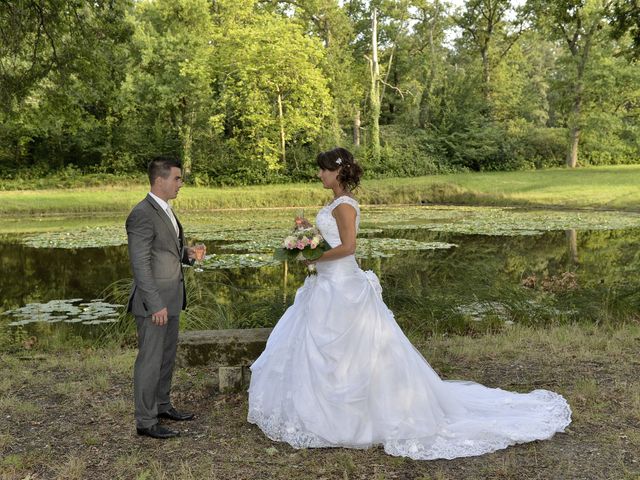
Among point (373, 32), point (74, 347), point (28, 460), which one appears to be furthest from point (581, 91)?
point (28, 460)

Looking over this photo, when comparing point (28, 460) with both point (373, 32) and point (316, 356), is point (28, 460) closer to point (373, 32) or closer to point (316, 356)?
point (316, 356)

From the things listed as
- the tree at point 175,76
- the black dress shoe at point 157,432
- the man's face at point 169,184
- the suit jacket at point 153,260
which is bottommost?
the black dress shoe at point 157,432

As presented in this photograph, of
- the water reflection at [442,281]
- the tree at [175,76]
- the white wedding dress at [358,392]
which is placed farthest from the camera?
the tree at [175,76]

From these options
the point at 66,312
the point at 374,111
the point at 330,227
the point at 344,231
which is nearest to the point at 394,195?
the point at 374,111

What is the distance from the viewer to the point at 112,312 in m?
11.4

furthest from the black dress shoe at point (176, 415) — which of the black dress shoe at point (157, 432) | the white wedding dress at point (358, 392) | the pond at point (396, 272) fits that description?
the pond at point (396, 272)

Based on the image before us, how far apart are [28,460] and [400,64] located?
170 ft

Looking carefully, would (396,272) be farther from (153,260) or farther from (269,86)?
(269,86)

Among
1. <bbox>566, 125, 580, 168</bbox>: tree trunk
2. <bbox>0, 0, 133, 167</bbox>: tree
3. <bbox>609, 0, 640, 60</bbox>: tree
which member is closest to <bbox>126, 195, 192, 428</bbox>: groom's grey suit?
<bbox>0, 0, 133, 167</bbox>: tree

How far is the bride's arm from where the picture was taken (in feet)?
16.7

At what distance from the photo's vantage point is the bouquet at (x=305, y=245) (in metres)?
5.04

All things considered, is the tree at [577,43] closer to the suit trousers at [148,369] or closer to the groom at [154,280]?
the groom at [154,280]

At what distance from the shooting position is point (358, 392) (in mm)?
4875

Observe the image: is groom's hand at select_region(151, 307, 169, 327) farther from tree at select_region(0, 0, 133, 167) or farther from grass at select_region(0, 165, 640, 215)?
grass at select_region(0, 165, 640, 215)
